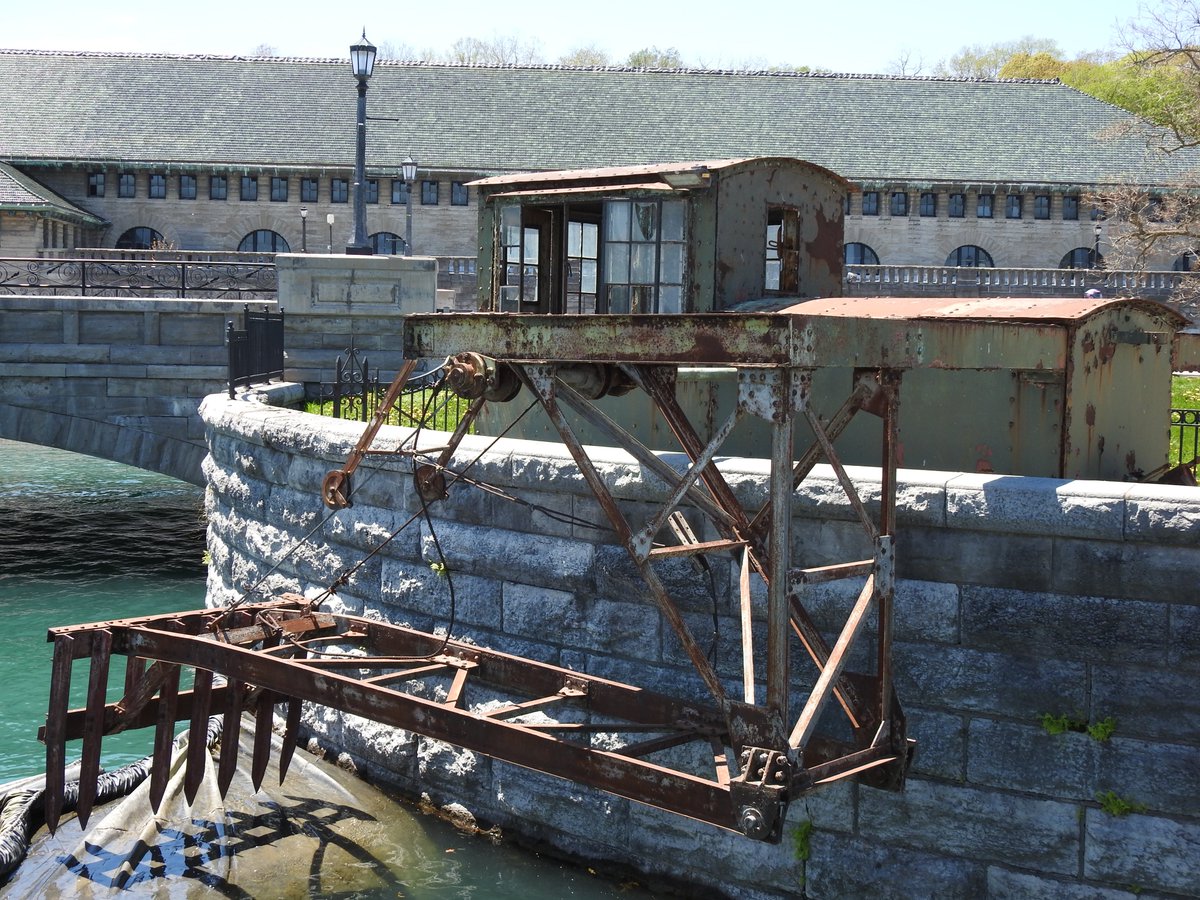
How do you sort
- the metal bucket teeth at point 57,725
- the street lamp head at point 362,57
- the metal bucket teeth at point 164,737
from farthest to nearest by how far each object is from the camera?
1. the street lamp head at point 362,57
2. the metal bucket teeth at point 164,737
3. the metal bucket teeth at point 57,725

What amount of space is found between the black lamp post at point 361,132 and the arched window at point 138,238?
32428 mm

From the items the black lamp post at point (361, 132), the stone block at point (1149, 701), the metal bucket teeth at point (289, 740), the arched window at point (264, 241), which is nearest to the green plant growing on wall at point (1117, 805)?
the stone block at point (1149, 701)

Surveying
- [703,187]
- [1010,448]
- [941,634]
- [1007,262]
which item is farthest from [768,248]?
[1007,262]

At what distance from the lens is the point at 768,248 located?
39.3ft

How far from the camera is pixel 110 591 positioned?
2073 cm

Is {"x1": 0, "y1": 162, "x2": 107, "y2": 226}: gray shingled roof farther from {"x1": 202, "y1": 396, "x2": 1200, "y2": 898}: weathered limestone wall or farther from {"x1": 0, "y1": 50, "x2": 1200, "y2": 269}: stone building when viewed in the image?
{"x1": 202, "y1": 396, "x2": 1200, "y2": 898}: weathered limestone wall

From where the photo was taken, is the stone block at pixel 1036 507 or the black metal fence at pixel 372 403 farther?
the black metal fence at pixel 372 403

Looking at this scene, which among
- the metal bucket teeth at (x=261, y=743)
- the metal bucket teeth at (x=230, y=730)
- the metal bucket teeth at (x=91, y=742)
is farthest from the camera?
the metal bucket teeth at (x=261, y=743)

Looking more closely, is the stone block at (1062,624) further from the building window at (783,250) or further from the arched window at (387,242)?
the arched window at (387,242)

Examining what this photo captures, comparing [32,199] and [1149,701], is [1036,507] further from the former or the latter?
[32,199]

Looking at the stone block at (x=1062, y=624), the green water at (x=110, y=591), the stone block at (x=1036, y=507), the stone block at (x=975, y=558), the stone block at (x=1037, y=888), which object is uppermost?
the stone block at (x=1036, y=507)

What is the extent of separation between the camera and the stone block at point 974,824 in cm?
817

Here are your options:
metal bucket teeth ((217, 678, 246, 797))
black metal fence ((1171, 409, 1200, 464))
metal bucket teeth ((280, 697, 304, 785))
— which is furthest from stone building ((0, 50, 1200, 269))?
metal bucket teeth ((217, 678, 246, 797))

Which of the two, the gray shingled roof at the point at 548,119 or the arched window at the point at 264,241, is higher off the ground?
the gray shingled roof at the point at 548,119
